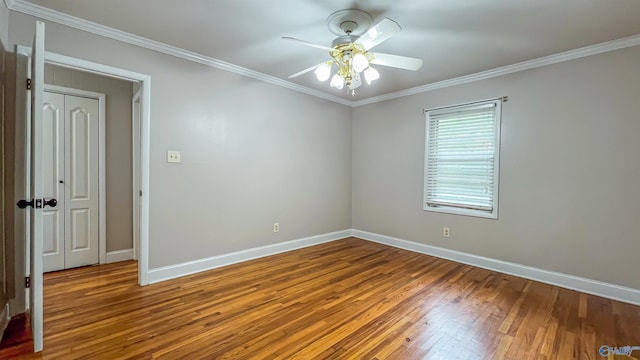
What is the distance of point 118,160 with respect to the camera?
364 centimetres

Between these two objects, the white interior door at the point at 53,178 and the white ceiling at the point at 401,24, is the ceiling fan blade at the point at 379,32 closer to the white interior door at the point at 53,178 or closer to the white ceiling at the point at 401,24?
the white ceiling at the point at 401,24

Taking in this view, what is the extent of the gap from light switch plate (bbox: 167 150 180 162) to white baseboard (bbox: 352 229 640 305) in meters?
3.19

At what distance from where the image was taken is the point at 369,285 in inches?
113

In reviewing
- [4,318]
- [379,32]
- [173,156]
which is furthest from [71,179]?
[379,32]

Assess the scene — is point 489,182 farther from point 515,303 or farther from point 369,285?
point 369,285

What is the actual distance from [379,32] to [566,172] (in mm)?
2538

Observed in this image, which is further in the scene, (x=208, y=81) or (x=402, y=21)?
(x=208, y=81)

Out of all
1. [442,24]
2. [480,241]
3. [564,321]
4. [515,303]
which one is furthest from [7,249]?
[480,241]

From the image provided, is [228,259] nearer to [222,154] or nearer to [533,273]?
[222,154]

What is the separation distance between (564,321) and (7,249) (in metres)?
4.35

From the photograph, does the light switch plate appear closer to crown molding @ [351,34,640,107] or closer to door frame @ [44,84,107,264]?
door frame @ [44,84,107,264]

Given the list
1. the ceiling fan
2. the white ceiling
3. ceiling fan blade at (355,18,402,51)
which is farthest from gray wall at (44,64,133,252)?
ceiling fan blade at (355,18,402,51)

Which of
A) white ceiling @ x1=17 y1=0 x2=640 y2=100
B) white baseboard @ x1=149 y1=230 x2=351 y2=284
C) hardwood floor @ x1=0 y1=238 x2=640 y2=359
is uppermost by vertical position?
white ceiling @ x1=17 y1=0 x2=640 y2=100

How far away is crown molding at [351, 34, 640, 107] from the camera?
8.49ft
